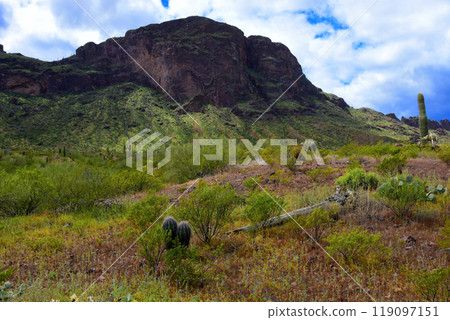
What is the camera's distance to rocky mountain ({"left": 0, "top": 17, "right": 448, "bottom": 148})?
58.7 m

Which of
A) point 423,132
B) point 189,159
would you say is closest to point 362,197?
point 189,159

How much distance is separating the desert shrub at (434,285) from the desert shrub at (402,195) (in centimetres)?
263

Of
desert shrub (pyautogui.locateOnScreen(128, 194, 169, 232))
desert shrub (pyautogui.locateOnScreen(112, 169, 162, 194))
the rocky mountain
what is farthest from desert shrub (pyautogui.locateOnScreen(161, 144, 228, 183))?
the rocky mountain

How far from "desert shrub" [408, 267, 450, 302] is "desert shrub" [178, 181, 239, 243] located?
342 centimetres

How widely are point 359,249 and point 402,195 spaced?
7.17 feet

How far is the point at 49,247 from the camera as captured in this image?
5.00 metres

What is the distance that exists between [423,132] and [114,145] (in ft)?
170

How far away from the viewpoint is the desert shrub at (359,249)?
3830 millimetres

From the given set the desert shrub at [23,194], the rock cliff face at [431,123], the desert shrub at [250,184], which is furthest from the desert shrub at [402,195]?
the rock cliff face at [431,123]

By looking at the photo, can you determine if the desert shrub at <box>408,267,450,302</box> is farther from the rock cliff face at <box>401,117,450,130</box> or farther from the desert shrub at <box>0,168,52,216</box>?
the rock cliff face at <box>401,117,450,130</box>

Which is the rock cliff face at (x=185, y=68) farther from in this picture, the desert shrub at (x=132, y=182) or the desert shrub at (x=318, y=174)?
the desert shrub at (x=318, y=174)

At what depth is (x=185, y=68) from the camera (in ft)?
305

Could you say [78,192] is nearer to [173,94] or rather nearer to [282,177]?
[282,177]
